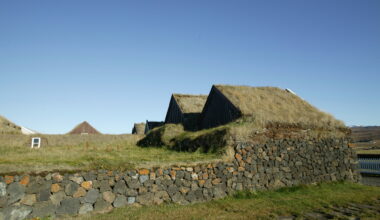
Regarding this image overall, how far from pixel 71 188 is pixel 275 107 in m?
12.2

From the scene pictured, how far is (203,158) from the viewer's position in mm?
10734

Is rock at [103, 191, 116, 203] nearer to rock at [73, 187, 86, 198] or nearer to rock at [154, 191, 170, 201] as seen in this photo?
rock at [73, 187, 86, 198]

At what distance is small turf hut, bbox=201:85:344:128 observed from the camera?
1405 centimetres

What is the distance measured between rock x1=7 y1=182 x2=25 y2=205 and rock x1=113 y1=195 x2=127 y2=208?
265 cm

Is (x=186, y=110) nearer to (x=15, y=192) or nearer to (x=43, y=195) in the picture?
(x=43, y=195)

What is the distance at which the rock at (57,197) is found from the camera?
7.77 m

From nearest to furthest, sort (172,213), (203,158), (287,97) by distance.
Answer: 1. (172,213)
2. (203,158)
3. (287,97)

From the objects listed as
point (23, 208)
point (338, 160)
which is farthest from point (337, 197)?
point (23, 208)

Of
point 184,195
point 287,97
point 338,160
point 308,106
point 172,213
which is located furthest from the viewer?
point 287,97

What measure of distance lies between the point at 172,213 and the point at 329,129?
35.8 ft

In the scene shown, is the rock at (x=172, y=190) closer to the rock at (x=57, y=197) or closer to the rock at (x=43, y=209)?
the rock at (x=57, y=197)

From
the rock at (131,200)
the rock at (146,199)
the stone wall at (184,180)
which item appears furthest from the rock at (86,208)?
the rock at (146,199)

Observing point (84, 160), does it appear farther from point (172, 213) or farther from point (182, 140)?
point (182, 140)

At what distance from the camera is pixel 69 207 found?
26.0 ft
